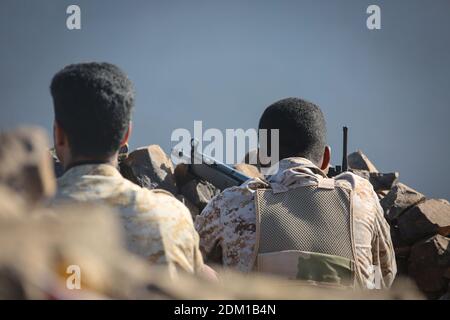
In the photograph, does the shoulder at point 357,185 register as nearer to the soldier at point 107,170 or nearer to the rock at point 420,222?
the soldier at point 107,170

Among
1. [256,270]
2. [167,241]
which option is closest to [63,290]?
[167,241]

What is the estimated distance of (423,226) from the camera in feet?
32.1

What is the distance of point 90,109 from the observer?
253cm

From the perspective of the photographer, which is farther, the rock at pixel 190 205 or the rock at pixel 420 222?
the rock at pixel 190 205

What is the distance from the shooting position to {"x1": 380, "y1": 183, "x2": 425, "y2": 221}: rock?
10.1 m

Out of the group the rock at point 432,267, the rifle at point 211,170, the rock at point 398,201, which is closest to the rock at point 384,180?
the rock at point 398,201

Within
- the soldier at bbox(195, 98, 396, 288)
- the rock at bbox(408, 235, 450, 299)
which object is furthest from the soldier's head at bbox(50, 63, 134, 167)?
the rock at bbox(408, 235, 450, 299)

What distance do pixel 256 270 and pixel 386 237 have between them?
2.71 ft

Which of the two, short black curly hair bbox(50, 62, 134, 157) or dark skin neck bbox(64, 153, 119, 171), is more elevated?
short black curly hair bbox(50, 62, 134, 157)

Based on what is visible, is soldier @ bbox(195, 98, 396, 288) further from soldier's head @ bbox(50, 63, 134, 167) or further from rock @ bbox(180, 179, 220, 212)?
rock @ bbox(180, 179, 220, 212)

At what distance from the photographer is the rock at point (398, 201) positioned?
10070 mm

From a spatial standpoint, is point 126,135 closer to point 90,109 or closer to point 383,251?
point 90,109

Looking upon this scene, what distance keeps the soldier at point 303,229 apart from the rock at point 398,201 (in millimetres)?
6056
